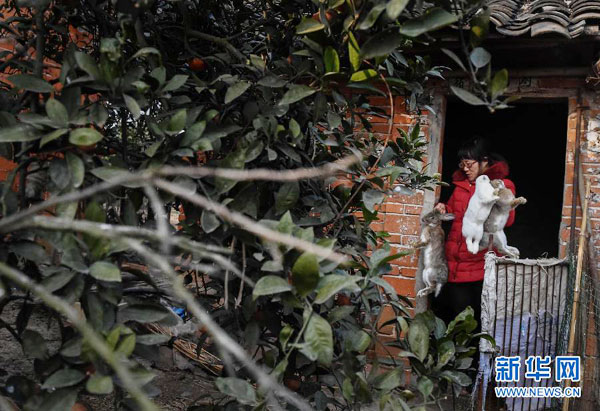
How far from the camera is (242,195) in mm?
1345

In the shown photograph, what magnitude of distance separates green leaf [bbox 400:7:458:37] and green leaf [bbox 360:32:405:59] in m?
0.05

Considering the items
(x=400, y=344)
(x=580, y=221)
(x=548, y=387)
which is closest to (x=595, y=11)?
(x=580, y=221)

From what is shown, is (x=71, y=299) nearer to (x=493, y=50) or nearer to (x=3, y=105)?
(x=3, y=105)

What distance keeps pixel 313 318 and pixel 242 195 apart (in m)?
0.35

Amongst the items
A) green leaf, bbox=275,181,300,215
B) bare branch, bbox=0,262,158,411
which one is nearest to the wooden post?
green leaf, bbox=275,181,300,215

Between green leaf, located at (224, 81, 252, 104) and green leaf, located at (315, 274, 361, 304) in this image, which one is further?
green leaf, located at (224, 81, 252, 104)

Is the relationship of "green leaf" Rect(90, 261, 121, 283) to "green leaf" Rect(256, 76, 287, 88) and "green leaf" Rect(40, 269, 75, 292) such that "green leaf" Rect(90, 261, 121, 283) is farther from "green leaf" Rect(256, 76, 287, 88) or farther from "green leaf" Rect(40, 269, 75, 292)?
"green leaf" Rect(256, 76, 287, 88)

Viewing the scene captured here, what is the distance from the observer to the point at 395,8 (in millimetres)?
1080

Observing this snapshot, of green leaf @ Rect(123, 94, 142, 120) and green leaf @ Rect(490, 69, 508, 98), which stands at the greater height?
green leaf @ Rect(490, 69, 508, 98)

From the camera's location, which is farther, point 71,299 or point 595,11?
point 595,11

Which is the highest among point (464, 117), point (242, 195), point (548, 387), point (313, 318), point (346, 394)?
point (464, 117)

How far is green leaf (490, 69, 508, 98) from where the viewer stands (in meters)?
1.31

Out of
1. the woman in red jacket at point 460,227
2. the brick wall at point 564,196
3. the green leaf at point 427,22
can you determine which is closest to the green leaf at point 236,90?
the green leaf at point 427,22

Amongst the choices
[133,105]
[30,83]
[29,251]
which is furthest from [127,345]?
[30,83]
